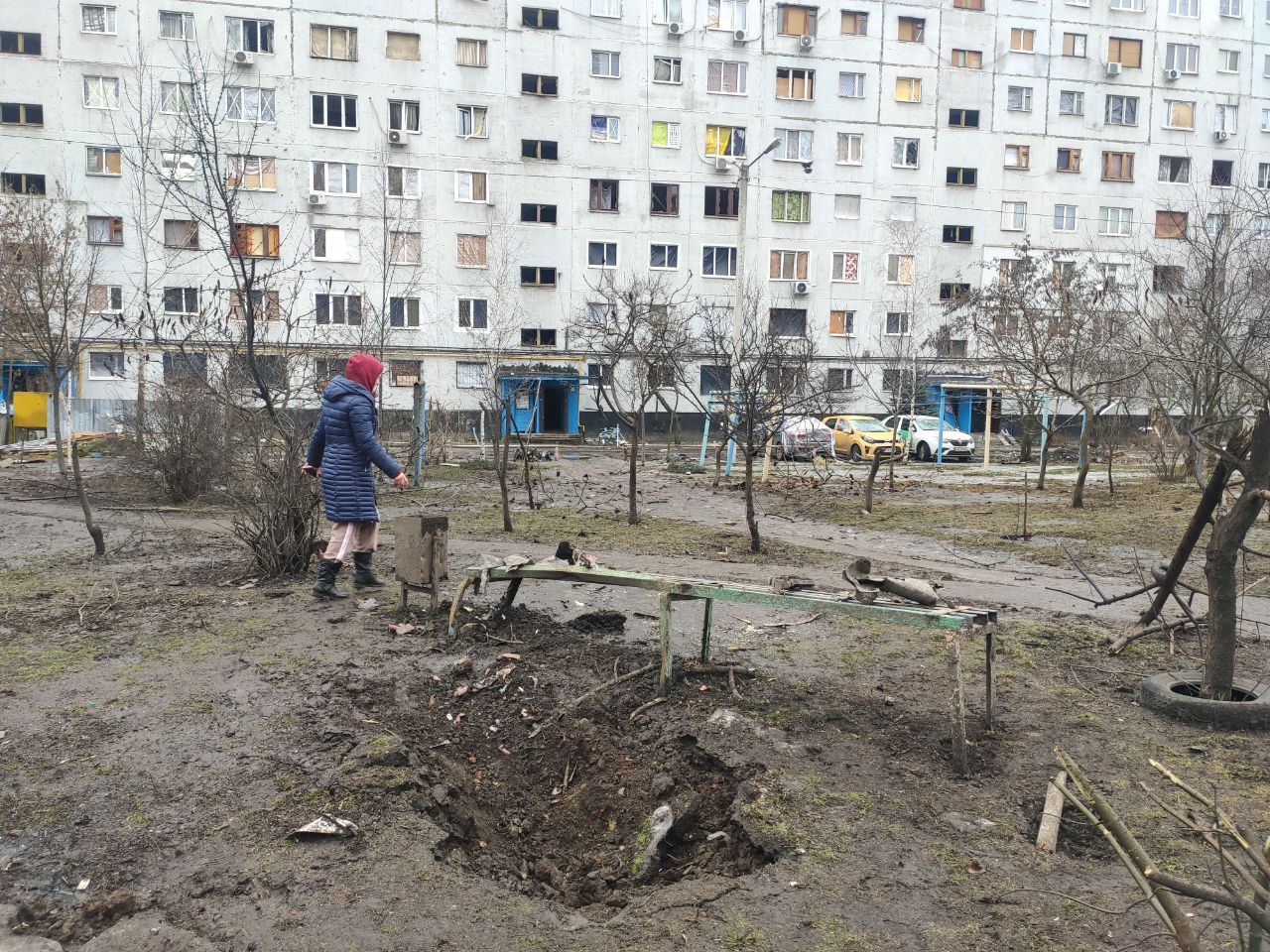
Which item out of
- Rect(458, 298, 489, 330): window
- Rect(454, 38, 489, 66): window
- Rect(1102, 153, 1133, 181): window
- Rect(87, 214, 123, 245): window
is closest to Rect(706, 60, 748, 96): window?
Rect(454, 38, 489, 66): window

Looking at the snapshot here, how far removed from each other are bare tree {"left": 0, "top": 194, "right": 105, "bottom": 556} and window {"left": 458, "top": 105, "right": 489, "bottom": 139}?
19353 millimetres

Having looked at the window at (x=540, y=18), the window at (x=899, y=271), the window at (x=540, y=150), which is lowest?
the window at (x=899, y=271)

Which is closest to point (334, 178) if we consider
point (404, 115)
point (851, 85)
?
point (404, 115)

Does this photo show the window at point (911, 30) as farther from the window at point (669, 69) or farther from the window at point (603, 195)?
the window at point (603, 195)

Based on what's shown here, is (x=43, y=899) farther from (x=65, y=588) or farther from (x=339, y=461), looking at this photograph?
(x=65, y=588)

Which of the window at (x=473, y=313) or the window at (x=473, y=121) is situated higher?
the window at (x=473, y=121)

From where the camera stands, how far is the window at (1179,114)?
1828 inches

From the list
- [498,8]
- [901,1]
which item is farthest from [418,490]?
[901,1]

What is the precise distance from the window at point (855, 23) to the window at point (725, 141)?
677 centimetres

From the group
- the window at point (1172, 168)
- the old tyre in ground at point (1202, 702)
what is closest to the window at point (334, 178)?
the window at point (1172, 168)

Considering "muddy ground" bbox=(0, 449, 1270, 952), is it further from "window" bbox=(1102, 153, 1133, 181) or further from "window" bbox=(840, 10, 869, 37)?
"window" bbox=(1102, 153, 1133, 181)

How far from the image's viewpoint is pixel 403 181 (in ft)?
130

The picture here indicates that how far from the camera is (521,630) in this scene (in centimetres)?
652

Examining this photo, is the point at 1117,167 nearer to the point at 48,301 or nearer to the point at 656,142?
the point at 656,142
